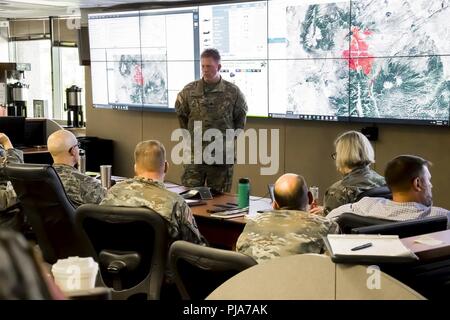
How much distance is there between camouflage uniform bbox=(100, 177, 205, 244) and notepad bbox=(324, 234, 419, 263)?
1.62 meters

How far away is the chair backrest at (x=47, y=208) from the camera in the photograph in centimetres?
343

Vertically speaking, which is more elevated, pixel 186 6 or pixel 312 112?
pixel 186 6

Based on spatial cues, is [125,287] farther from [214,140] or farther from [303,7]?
[303,7]

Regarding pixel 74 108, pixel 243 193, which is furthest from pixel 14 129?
pixel 243 193

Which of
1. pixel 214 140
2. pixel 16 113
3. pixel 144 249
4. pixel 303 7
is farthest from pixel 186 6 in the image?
pixel 144 249

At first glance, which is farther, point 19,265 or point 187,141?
point 187,141

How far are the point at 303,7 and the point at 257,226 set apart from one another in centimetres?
399

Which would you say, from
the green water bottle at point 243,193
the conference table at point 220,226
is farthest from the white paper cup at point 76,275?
Result: the green water bottle at point 243,193

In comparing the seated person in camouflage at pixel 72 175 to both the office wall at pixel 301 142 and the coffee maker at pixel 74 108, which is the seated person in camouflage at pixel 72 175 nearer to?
the office wall at pixel 301 142

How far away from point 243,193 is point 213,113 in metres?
1.79

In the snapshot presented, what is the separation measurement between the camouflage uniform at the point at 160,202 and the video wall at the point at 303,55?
295cm

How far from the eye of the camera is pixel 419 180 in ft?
9.89
